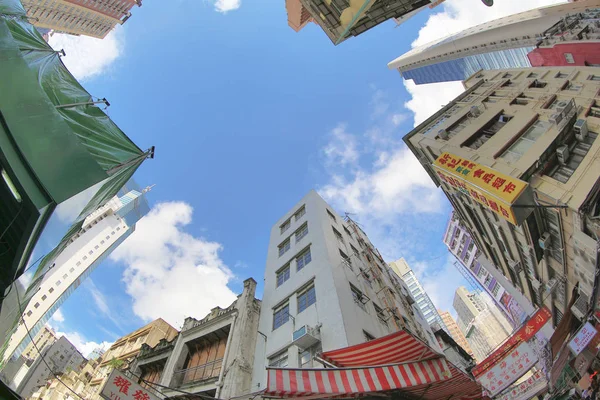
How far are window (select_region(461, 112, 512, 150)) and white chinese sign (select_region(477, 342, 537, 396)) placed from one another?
1224 centimetres

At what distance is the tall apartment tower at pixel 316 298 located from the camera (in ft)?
43.3

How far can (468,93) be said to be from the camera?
28.1 m

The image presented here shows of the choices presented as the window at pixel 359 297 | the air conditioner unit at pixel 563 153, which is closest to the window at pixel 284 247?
the window at pixel 359 297

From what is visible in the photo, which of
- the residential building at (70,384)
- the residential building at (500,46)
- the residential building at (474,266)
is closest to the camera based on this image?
the residential building at (70,384)

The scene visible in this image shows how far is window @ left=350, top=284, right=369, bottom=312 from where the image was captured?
1569cm

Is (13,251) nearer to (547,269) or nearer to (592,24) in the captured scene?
(547,269)

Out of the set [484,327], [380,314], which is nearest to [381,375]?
[380,314]

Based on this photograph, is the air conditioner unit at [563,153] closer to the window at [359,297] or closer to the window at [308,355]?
the window at [359,297]

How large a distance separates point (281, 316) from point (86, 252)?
101m

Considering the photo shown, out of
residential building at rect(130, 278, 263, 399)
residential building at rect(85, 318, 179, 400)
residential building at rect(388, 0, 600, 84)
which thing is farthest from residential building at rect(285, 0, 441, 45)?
residential building at rect(85, 318, 179, 400)

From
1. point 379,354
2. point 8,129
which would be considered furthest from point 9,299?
point 379,354

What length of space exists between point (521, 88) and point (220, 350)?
28172 mm

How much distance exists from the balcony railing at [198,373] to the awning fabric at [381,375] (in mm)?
9119

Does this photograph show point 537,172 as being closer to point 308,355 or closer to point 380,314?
point 380,314
